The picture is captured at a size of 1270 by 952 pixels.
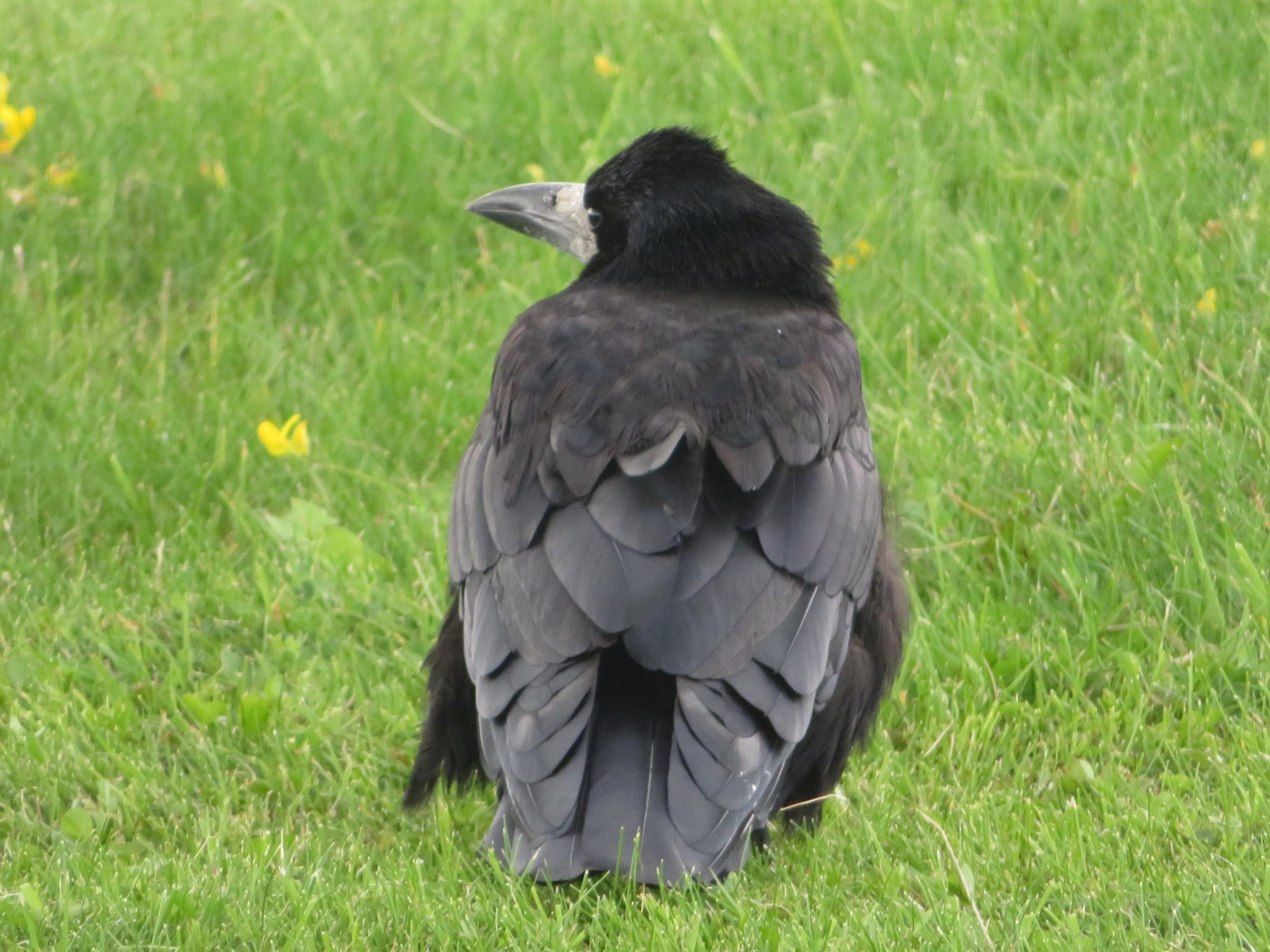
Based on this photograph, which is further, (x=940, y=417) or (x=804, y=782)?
(x=940, y=417)

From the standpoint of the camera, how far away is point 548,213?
4754mm

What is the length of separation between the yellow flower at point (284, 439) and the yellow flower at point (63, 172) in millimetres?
1813

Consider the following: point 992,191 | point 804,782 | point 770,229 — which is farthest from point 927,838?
point 992,191

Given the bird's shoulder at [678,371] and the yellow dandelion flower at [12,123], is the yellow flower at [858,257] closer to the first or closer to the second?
the bird's shoulder at [678,371]

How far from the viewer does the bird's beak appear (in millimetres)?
4621

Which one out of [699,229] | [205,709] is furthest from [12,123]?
[699,229]

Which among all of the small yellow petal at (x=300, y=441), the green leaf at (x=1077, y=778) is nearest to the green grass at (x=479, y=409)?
the green leaf at (x=1077, y=778)

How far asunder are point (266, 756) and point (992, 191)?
11.2 ft

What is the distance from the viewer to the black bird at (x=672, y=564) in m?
3.29

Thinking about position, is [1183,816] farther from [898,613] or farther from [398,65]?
[398,65]

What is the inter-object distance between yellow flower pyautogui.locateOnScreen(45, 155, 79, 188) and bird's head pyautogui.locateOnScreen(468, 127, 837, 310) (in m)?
3.06

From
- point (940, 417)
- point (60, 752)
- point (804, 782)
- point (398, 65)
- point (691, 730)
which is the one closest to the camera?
point (691, 730)

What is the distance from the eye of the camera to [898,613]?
400 cm

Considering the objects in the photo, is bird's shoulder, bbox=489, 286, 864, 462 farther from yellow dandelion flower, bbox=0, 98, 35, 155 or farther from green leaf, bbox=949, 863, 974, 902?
yellow dandelion flower, bbox=0, 98, 35, 155
